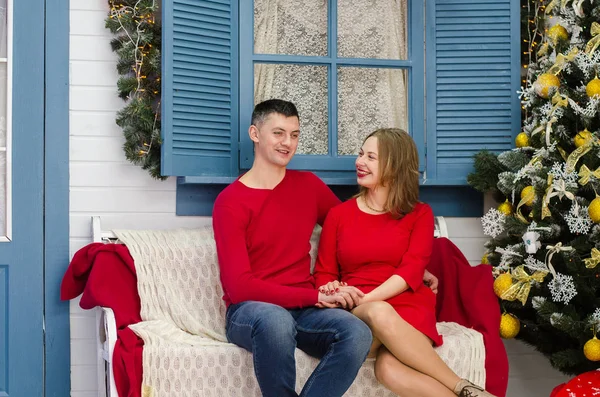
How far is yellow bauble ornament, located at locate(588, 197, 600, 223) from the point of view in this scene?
2.89 meters

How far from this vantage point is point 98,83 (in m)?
3.38

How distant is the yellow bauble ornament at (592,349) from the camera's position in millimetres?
2885

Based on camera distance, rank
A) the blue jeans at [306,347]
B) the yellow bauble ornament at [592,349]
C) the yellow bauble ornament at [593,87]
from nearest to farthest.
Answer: the blue jeans at [306,347] < the yellow bauble ornament at [592,349] < the yellow bauble ornament at [593,87]

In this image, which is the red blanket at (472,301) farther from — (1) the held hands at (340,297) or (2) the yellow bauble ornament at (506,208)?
(1) the held hands at (340,297)

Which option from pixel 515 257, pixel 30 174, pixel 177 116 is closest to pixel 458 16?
pixel 515 257

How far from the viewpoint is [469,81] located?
3.60 meters

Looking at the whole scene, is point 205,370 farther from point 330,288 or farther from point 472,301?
point 472,301

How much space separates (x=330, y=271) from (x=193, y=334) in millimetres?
557

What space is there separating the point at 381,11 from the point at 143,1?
3.42 ft

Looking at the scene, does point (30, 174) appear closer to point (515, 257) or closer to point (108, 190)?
point (108, 190)

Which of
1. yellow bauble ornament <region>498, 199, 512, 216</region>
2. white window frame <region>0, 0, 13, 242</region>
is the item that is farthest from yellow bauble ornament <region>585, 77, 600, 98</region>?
white window frame <region>0, 0, 13, 242</region>

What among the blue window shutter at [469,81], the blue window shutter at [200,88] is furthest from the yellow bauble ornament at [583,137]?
the blue window shutter at [200,88]

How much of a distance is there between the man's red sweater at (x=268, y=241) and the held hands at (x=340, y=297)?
0.04 m

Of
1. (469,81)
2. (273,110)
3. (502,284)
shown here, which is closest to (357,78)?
(469,81)
